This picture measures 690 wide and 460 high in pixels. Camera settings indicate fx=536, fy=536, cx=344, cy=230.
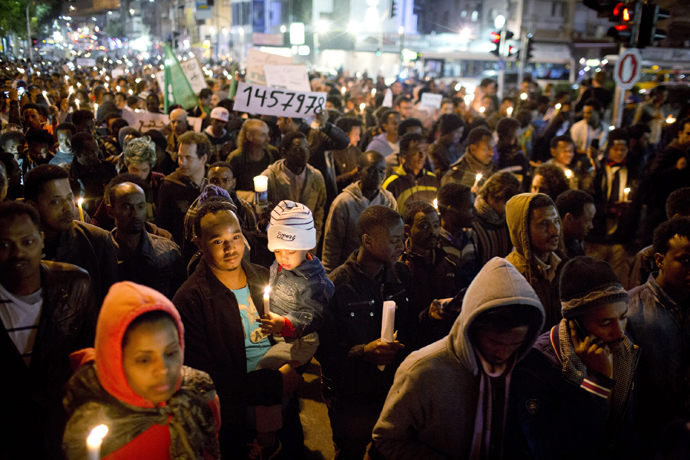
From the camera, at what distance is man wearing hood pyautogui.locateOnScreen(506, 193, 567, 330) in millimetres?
3453

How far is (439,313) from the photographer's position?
305cm

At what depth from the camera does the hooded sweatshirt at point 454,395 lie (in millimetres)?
2131

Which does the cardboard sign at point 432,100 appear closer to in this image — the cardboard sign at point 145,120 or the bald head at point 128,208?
the cardboard sign at point 145,120

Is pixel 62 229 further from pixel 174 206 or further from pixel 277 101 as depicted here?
pixel 277 101

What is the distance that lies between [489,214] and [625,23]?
674cm

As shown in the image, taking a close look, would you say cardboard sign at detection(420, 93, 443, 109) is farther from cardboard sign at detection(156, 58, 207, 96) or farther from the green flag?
the green flag

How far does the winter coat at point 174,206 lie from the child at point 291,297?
6.01 feet

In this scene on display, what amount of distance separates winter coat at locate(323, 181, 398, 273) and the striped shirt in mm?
2584

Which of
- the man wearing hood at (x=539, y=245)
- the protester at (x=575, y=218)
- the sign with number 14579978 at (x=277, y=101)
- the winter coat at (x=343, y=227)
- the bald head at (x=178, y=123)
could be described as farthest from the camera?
the bald head at (x=178, y=123)

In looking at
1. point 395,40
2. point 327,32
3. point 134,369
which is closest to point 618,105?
point 134,369

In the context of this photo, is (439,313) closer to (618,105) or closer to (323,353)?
(323,353)

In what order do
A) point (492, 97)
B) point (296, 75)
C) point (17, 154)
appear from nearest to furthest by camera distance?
point (17, 154) < point (296, 75) < point (492, 97)

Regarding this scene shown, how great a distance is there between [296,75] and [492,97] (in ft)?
24.2

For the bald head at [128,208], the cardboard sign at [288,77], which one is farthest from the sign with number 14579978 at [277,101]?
the bald head at [128,208]
